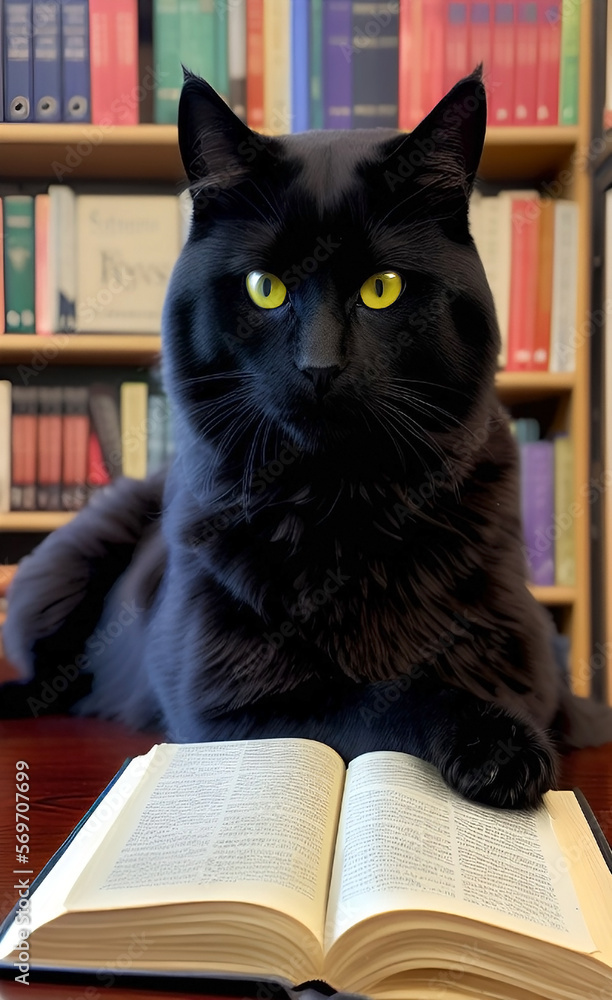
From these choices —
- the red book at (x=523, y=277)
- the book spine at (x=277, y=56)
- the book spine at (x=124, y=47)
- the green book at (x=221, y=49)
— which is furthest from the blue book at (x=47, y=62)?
the red book at (x=523, y=277)

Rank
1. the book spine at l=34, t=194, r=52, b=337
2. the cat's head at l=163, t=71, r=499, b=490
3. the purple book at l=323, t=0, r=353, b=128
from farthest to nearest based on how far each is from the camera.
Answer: the book spine at l=34, t=194, r=52, b=337, the purple book at l=323, t=0, r=353, b=128, the cat's head at l=163, t=71, r=499, b=490

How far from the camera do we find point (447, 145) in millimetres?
764

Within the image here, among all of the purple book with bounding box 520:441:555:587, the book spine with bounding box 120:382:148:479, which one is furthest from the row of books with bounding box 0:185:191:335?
the purple book with bounding box 520:441:555:587

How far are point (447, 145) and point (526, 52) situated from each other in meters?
1.02

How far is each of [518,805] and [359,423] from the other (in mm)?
350

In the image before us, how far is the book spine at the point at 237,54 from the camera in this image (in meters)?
1.60

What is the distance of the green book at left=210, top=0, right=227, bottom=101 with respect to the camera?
1.60m

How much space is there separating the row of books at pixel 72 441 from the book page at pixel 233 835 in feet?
3.78

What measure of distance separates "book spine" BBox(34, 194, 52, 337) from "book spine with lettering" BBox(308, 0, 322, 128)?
578 millimetres

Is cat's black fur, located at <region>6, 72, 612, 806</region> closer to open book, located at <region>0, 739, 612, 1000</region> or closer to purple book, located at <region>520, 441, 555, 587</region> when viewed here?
open book, located at <region>0, 739, 612, 1000</region>

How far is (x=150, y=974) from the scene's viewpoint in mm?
457

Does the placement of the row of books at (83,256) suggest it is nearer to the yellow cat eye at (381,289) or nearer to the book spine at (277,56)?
the book spine at (277,56)

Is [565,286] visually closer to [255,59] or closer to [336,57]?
[336,57]

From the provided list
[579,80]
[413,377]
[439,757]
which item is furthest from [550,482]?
[439,757]
